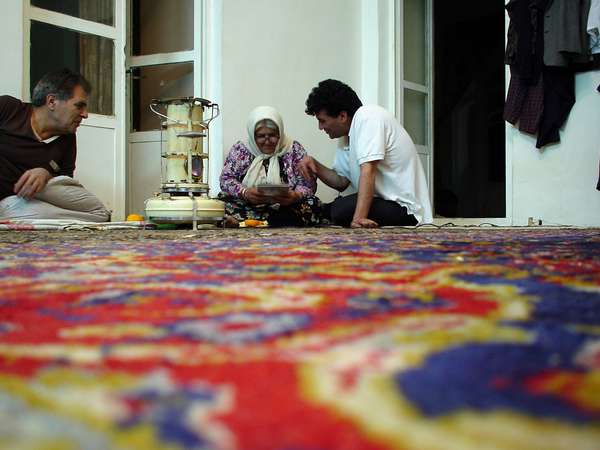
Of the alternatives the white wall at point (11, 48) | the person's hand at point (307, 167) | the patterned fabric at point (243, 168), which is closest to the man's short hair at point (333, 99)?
the person's hand at point (307, 167)

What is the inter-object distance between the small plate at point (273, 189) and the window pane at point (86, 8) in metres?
1.45

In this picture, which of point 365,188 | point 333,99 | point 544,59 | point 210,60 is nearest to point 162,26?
point 210,60

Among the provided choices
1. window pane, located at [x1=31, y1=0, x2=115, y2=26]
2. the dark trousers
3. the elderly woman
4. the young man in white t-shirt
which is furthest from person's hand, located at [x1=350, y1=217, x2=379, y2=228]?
window pane, located at [x1=31, y1=0, x2=115, y2=26]

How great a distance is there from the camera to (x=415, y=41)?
5.32m

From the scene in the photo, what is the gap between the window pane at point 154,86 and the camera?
4363 mm

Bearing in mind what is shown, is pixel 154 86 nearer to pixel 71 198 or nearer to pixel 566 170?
pixel 71 198

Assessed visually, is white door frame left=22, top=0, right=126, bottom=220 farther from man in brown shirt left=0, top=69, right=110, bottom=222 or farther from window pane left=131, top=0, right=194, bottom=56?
window pane left=131, top=0, right=194, bottom=56

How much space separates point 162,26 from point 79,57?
3.18 ft

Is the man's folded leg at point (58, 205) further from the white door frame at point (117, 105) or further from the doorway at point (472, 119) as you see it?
the doorway at point (472, 119)

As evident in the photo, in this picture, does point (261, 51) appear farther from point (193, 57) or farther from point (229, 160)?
point (229, 160)

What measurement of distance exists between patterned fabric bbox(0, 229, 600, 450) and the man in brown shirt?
2665mm

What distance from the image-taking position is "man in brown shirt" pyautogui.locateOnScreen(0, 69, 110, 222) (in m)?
3.07

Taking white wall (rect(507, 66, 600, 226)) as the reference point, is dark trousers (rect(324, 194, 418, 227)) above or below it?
below

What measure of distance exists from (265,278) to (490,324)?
346 mm
